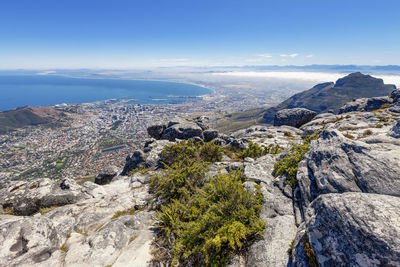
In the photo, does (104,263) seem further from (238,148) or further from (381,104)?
(381,104)

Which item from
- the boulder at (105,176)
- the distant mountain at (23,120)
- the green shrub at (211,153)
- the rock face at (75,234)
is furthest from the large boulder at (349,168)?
the distant mountain at (23,120)

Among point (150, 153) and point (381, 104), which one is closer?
point (150, 153)

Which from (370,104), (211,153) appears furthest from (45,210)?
(370,104)

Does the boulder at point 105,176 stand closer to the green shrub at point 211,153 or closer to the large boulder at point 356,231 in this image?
the green shrub at point 211,153

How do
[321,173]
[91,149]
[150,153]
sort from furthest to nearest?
[91,149] → [150,153] → [321,173]

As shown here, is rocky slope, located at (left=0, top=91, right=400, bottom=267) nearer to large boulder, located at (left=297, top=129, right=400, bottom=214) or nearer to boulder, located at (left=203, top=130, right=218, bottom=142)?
large boulder, located at (left=297, top=129, right=400, bottom=214)

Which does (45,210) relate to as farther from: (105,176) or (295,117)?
(295,117)

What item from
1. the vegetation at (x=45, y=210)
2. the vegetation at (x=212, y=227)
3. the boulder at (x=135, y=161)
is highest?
the vegetation at (x=212, y=227)

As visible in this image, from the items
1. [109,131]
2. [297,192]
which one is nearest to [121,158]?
[109,131]
